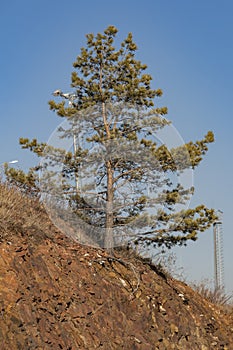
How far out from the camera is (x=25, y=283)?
7.29 metres

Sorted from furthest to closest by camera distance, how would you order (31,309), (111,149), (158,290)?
(111,149), (158,290), (31,309)

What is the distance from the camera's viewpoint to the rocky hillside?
6.95 meters

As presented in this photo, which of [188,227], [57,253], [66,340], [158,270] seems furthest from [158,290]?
[66,340]

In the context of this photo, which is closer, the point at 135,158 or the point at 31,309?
the point at 31,309

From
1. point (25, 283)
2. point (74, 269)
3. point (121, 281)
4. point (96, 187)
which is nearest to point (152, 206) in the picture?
point (96, 187)

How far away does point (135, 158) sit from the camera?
10656 mm

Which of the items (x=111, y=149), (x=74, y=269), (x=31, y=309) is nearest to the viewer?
(x=31, y=309)

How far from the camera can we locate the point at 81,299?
7941 millimetres

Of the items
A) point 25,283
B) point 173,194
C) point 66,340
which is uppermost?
point 173,194

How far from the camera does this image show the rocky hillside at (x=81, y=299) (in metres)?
6.95

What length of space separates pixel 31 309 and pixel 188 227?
461 centimetres

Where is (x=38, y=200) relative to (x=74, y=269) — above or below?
above

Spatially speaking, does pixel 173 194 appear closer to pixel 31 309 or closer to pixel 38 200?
pixel 38 200

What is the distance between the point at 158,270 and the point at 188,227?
1096 mm
